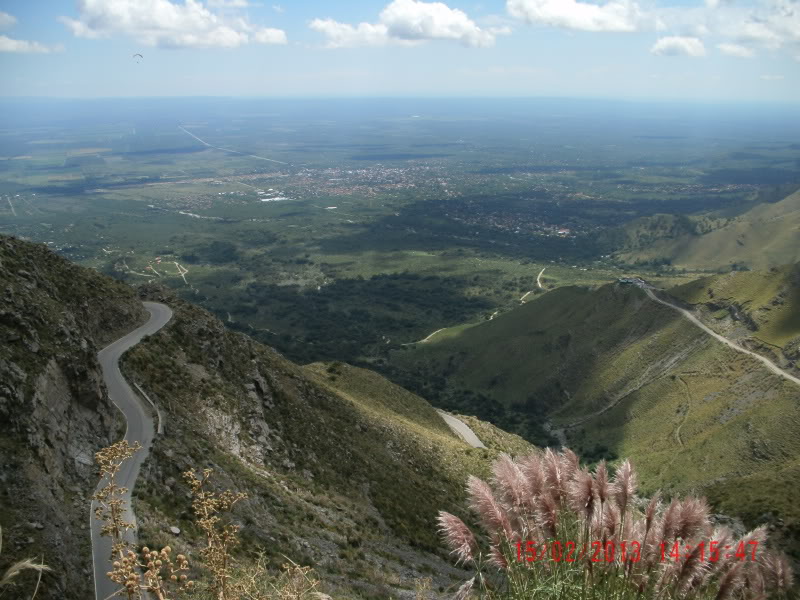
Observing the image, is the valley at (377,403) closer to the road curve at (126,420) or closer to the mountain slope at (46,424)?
the mountain slope at (46,424)

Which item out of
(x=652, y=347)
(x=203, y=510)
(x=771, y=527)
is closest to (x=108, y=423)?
(x=203, y=510)

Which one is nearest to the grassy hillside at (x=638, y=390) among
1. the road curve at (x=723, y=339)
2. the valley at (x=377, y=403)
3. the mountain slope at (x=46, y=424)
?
the valley at (x=377, y=403)

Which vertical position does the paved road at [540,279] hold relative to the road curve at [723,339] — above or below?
below

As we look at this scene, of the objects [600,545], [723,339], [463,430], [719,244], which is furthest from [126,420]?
[719,244]

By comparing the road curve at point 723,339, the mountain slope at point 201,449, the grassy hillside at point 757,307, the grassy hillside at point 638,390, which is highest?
the mountain slope at point 201,449

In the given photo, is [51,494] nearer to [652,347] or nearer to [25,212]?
[652,347]
